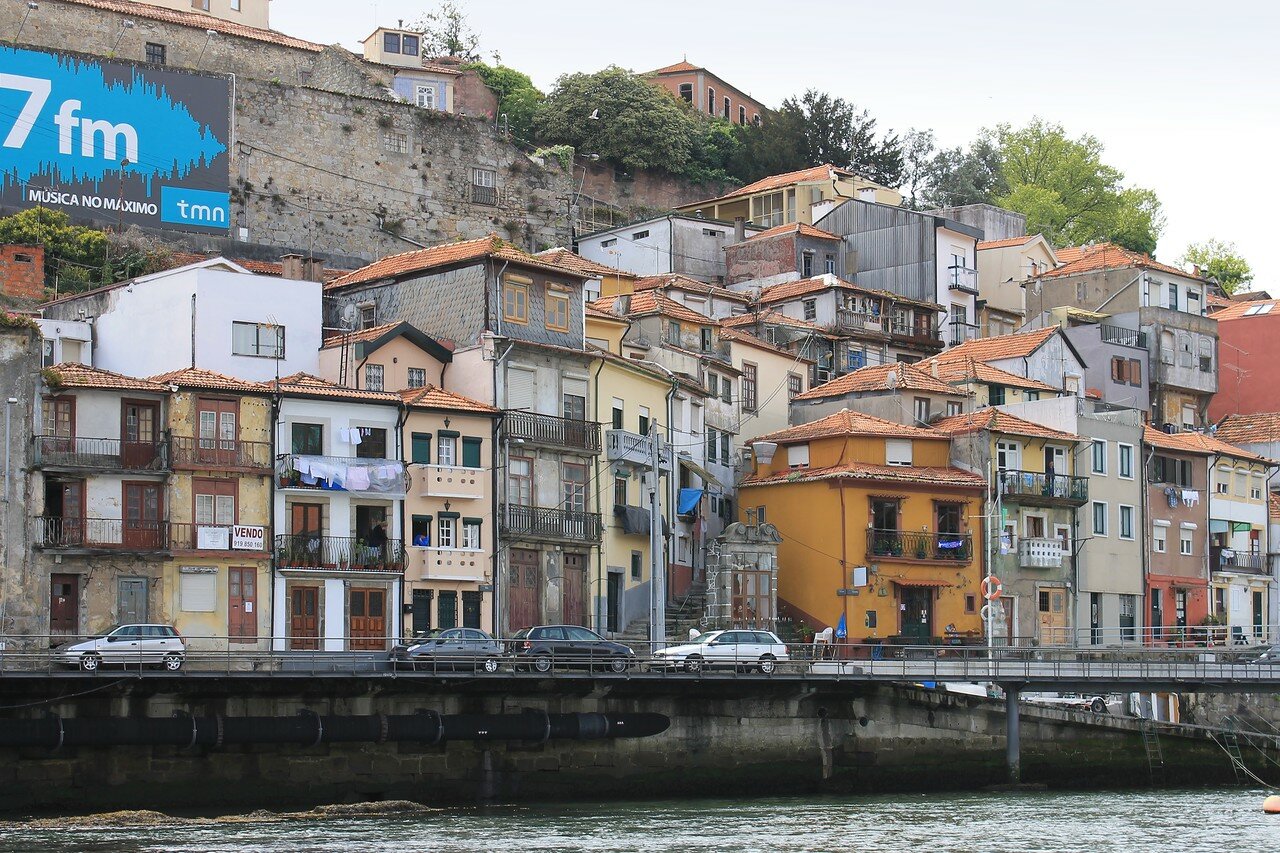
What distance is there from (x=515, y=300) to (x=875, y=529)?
1528 centimetres

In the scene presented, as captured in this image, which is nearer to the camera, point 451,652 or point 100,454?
point 451,652

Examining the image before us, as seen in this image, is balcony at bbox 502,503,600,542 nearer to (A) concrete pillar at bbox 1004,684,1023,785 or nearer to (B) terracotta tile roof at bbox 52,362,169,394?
(B) terracotta tile roof at bbox 52,362,169,394

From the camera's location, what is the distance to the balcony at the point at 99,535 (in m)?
56.6

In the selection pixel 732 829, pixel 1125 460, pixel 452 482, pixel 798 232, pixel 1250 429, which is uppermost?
pixel 798 232

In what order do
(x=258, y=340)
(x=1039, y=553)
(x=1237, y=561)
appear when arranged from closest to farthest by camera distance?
1. (x=258, y=340)
2. (x=1039, y=553)
3. (x=1237, y=561)

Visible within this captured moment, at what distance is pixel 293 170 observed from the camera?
9538cm

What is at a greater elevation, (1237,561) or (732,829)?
(1237,561)

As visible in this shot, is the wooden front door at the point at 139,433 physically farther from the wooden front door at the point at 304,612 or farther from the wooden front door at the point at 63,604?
the wooden front door at the point at 304,612

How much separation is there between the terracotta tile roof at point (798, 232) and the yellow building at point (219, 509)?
4538cm

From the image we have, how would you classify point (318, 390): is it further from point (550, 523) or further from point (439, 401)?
point (550, 523)

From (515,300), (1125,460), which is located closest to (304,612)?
(515,300)

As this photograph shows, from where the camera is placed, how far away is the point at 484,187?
10269 cm

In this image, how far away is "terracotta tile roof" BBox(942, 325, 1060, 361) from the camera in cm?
8650

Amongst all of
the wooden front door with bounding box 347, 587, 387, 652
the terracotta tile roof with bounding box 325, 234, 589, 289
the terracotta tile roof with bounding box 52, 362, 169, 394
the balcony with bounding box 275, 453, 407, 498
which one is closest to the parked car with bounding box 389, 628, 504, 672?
the wooden front door with bounding box 347, 587, 387, 652
